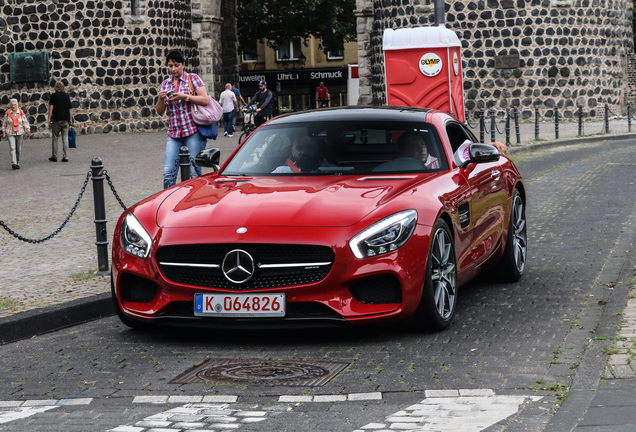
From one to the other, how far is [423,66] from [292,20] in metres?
33.7

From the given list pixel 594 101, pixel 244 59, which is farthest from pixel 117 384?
pixel 244 59

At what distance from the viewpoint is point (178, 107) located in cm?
1190

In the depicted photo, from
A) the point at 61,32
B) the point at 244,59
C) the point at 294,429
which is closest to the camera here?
the point at 294,429

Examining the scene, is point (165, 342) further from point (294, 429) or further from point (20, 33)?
point (20, 33)

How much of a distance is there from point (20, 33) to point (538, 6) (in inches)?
685

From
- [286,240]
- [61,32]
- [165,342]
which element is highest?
[61,32]

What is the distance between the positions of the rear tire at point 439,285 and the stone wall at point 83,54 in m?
30.2

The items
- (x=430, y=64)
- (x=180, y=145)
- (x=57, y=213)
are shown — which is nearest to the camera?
(x=180, y=145)

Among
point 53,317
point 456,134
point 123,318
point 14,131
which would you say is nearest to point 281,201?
point 123,318

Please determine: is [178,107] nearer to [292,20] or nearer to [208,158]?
[208,158]

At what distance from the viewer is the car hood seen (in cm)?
620

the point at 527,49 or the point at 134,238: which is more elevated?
the point at 527,49

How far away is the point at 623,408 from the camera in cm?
459

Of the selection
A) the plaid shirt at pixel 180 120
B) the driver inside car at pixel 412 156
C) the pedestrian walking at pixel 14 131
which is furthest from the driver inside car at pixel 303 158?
the pedestrian walking at pixel 14 131
